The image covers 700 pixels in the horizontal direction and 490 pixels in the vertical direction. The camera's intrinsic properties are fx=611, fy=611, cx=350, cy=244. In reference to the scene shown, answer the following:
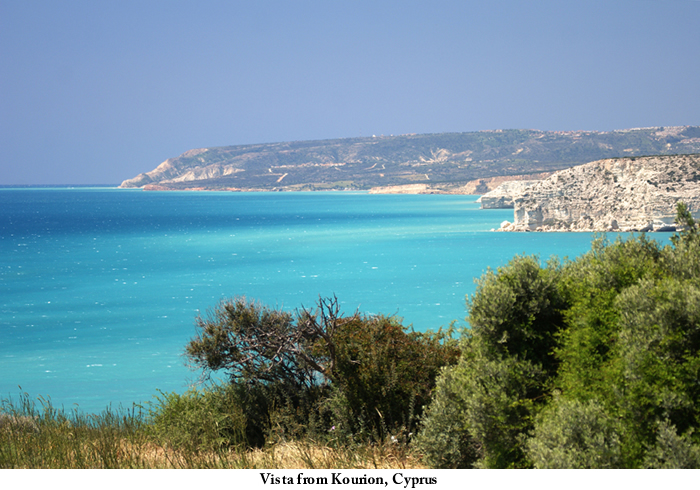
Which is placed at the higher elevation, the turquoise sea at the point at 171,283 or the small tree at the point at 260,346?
the small tree at the point at 260,346

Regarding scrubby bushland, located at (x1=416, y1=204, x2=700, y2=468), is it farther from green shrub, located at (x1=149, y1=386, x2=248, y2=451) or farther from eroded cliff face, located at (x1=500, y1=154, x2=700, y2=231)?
eroded cliff face, located at (x1=500, y1=154, x2=700, y2=231)

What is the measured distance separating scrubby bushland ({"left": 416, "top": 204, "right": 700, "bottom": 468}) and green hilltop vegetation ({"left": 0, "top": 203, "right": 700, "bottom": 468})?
1 centimetres

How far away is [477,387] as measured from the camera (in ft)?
14.6

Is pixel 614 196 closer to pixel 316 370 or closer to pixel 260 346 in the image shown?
pixel 316 370

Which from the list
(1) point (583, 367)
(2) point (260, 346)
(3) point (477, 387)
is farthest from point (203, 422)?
(1) point (583, 367)

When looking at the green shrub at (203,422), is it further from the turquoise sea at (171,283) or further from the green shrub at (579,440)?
the turquoise sea at (171,283)

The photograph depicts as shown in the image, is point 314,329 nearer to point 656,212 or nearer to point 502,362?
point 502,362

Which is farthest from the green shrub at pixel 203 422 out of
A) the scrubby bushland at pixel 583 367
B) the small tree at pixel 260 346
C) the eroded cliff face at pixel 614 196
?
the eroded cliff face at pixel 614 196

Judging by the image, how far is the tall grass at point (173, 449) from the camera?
504cm

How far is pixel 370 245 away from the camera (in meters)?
44.5

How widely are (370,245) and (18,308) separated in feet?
83.5

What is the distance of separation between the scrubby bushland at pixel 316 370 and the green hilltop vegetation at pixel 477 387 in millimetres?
22

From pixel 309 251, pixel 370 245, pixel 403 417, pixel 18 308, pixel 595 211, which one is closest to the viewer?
pixel 403 417
